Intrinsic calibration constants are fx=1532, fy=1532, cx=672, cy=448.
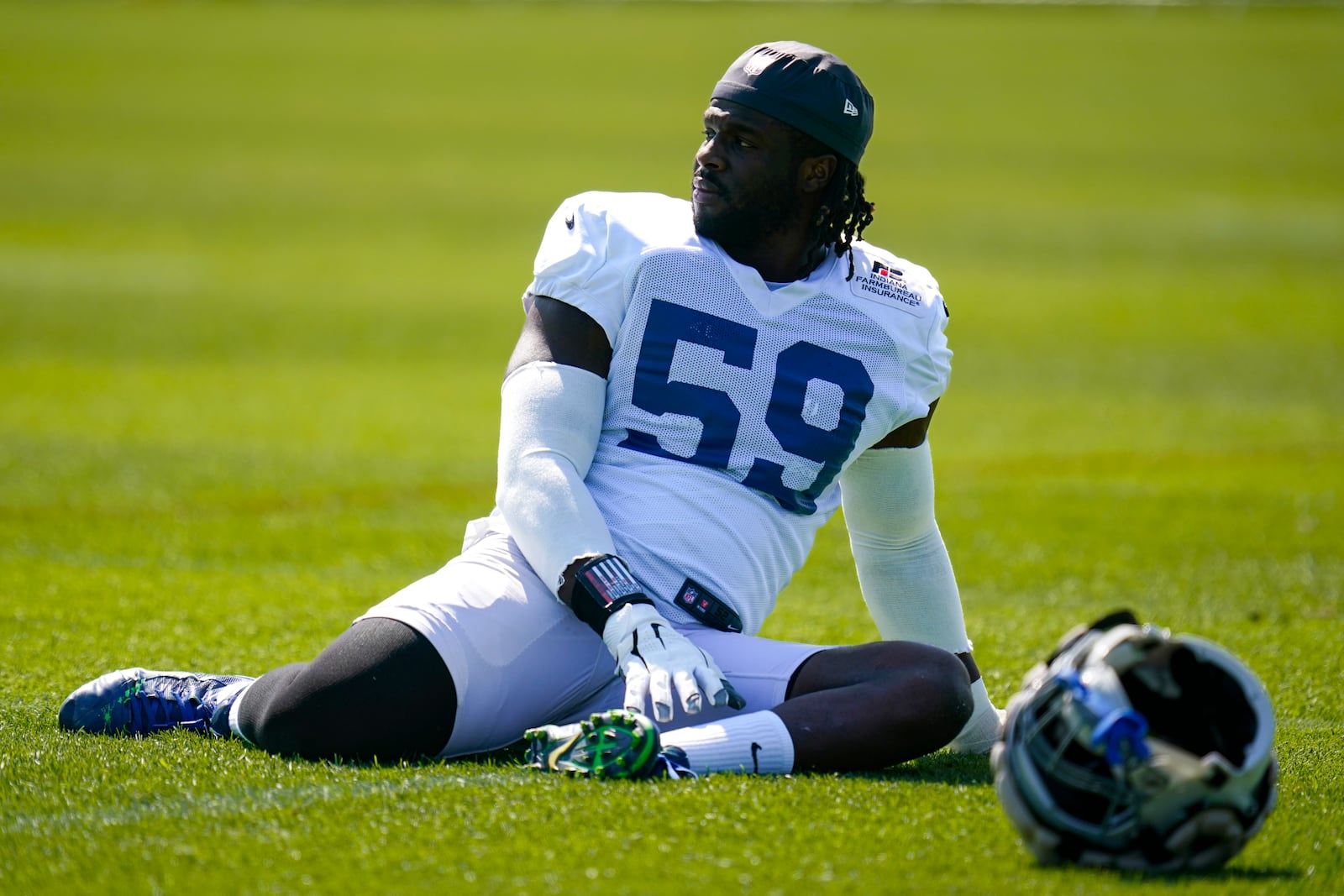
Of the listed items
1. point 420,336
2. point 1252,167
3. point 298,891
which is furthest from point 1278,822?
point 1252,167

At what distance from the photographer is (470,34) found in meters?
42.7

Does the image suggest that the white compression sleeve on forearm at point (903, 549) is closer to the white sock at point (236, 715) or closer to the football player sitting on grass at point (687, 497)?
the football player sitting on grass at point (687, 497)

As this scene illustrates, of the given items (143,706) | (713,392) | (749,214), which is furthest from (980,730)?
(143,706)

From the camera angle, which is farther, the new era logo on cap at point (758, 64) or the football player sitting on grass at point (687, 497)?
the new era logo on cap at point (758, 64)

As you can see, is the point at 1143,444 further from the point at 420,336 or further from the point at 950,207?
the point at 950,207

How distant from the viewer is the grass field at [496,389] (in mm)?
2941

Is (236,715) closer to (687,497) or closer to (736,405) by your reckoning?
(687,497)

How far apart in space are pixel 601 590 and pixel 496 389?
9620 millimetres

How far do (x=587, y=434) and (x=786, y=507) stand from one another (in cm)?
53

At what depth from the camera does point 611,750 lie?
3129mm

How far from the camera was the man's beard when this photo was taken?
11.9 ft

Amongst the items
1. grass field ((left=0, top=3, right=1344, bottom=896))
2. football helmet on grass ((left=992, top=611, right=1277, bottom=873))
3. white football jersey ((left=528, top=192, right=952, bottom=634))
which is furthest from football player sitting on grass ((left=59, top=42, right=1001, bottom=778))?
football helmet on grass ((left=992, top=611, right=1277, bottom=873))

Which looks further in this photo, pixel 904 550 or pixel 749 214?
pixel 904 550

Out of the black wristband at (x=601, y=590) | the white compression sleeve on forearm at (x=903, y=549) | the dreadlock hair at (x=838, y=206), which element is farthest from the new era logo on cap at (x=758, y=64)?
the black wristband at (x=601, y=590)
